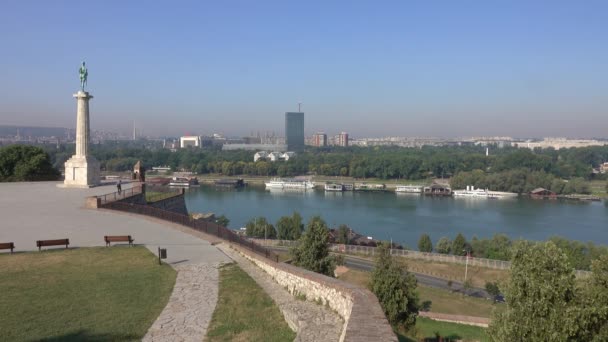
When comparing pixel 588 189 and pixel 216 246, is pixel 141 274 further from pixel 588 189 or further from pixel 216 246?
pixel 588 189

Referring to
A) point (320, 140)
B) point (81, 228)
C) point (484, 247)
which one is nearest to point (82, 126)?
point (81, 228)

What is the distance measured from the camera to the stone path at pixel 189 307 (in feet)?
17.8

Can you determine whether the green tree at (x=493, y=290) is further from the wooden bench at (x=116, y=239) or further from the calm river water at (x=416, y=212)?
the wooden bench at (x=116, y=239)

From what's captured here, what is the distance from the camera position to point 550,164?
70.0 m

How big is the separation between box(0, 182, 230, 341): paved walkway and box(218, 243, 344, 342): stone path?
82cm

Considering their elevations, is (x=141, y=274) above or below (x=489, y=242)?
above

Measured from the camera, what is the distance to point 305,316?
583 centimetres

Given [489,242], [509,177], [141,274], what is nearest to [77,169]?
[141,274]

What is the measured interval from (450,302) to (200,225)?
9.62 meters

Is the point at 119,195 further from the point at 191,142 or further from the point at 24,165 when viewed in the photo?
the point at 191,142

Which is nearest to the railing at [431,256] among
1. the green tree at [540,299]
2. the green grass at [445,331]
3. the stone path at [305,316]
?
the green grass at [445,331]

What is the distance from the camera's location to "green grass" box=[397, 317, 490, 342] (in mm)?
10625

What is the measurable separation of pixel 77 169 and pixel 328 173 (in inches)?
2325

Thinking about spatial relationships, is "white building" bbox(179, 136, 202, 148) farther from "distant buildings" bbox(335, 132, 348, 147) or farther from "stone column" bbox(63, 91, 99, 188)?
A: "stone column" bbox(63, 91, 99, 188)
